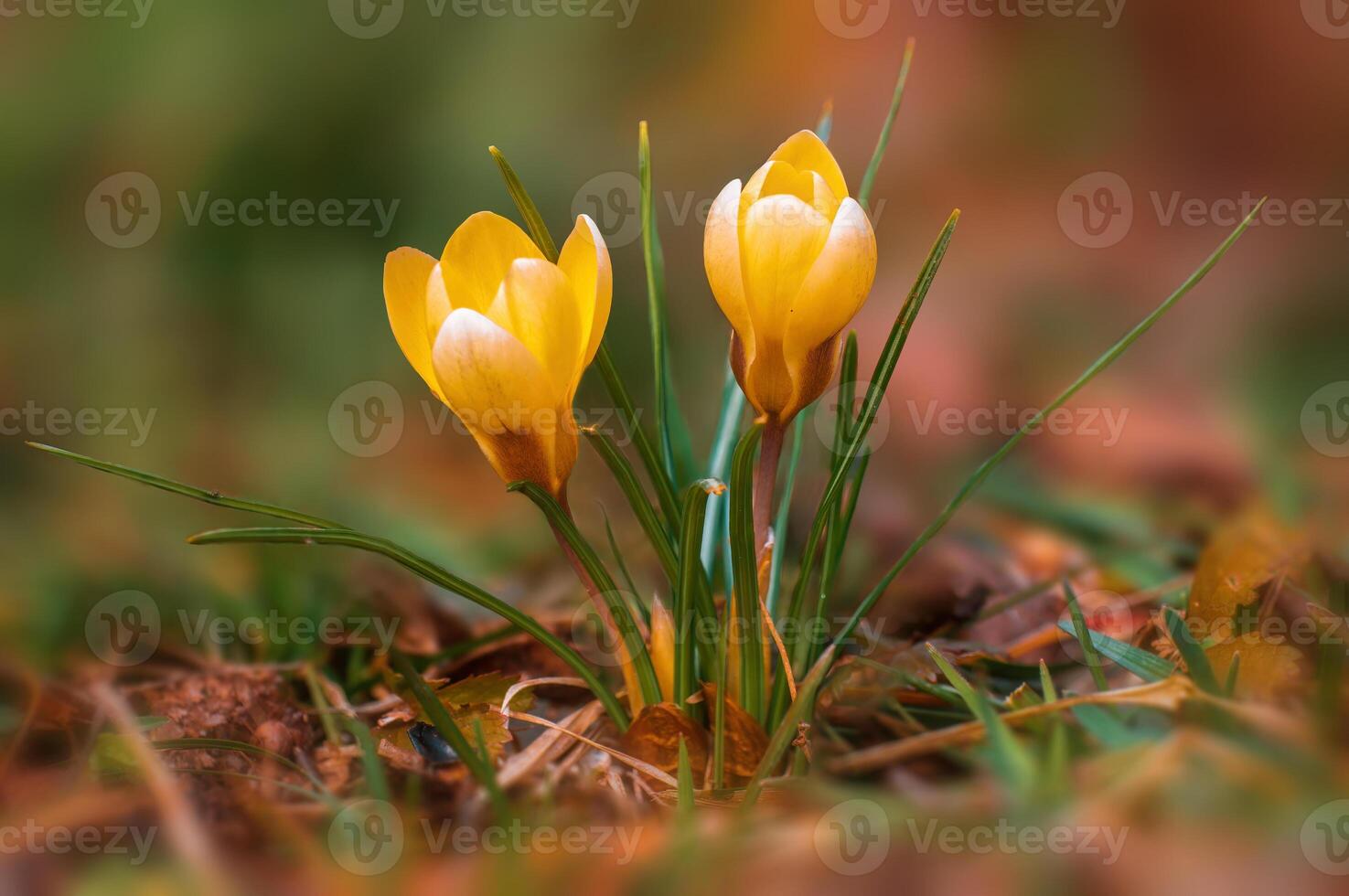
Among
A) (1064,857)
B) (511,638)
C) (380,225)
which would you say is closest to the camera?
(1064,857)

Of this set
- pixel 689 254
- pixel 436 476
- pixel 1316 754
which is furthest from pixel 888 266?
pixel 1316 754

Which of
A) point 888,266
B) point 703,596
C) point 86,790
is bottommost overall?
point 86,790

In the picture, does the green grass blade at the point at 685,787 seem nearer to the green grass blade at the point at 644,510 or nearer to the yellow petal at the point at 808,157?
the green grass blade at the point at 644,510

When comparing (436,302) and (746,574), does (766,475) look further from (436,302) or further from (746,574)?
(436,302)

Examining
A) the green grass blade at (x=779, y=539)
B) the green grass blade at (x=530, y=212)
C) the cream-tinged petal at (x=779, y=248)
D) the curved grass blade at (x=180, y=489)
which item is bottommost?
the green grass blade at (x=779, y=539)

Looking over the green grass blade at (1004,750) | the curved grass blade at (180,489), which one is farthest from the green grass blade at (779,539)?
the curved grass blade at (180,489)

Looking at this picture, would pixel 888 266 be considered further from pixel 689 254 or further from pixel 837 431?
pixel 837 431
